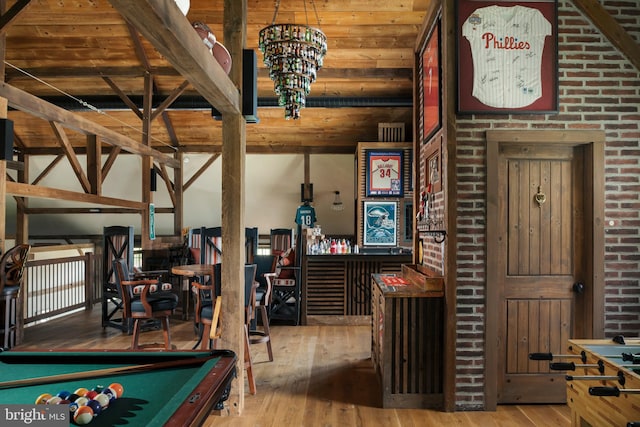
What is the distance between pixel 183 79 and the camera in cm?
750

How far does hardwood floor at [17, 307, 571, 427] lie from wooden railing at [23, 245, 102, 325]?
41cm

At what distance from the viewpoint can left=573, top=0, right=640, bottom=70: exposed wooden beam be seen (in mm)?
3465

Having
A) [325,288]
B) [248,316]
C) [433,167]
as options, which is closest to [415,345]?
[248,316]

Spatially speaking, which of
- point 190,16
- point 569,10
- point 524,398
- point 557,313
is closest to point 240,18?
point 569,10

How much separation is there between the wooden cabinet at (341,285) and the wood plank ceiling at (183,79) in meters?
2.78

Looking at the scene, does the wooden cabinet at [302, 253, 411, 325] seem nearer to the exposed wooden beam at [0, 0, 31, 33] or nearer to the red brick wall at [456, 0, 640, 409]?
the red brick wall at [456, 0, 640, 409]

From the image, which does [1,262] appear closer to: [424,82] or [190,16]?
[190,16]

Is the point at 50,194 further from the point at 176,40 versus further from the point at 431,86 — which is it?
the point at 431,86

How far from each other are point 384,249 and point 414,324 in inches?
185

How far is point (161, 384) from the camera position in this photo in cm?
189

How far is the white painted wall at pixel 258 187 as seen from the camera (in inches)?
387

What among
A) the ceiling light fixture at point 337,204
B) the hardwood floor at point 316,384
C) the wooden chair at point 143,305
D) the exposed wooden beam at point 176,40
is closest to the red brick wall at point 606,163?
the hardwood floor at point 316,384

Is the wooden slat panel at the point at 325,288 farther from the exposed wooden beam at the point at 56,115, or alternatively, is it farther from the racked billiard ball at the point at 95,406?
the racked billiard ball at the point at 95,406

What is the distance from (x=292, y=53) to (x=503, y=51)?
5.93ft
